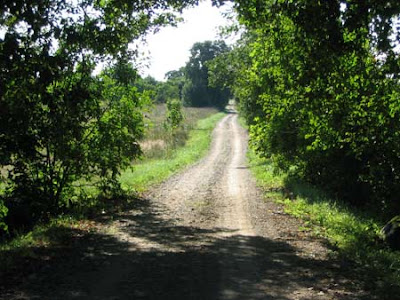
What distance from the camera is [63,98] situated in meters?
9.05

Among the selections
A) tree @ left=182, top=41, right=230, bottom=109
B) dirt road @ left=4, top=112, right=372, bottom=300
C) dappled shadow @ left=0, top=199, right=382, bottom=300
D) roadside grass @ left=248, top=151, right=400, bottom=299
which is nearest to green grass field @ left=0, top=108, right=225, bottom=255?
dappled shadow @ left=0, top=199, right=382, bottom=300

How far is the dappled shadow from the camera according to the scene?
645 centimetres

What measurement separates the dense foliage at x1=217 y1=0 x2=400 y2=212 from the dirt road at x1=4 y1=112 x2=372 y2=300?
10.4ft

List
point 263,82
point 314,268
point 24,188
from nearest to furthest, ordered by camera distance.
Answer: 1. point 314,268
2. point 24,188
3. point 263,82

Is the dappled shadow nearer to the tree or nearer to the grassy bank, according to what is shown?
the grassy bank

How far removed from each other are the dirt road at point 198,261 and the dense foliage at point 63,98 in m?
2.13

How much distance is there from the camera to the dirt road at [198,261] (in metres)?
6.50

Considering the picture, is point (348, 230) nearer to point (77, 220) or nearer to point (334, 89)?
point (334, 89)

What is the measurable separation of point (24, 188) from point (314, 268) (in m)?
8.00

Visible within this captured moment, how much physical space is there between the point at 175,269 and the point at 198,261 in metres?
0.65

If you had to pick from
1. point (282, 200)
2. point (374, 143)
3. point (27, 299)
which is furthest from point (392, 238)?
point (27, 299)

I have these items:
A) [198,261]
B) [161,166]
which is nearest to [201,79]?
[161,166]

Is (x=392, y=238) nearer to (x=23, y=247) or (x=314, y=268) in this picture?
(x=314, y=268)

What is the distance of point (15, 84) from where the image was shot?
8.19 m
